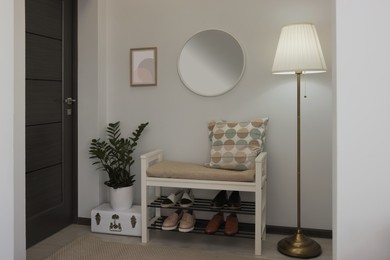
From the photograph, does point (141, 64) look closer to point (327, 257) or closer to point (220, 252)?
point (220, 252)

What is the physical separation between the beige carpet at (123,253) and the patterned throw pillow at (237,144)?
67cm

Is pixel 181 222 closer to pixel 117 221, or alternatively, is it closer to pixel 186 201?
pixel 186 201

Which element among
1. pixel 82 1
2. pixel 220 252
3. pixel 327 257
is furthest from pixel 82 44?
pixel 327 257

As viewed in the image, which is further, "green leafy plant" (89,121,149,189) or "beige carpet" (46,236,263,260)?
"green leafy plant" (89,121,149,189)

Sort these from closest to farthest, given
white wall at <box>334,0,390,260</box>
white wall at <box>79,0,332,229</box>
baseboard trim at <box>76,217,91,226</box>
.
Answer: white wall at <box>334,0,390,260</box>, white wall at <box>79,0,332,229</box>, baseboard trim at <box>76,217,91,226</box>

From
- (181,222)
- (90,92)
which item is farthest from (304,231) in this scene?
(90,92)

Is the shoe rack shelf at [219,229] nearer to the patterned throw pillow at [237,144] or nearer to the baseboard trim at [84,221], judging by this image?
the patterned throw pillow at [237,144]

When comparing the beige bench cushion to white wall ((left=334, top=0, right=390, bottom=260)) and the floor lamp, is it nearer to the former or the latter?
the floor lamp

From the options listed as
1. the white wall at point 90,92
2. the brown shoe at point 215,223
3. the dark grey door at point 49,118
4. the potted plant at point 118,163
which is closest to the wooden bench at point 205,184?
the potted plant at point 118,163

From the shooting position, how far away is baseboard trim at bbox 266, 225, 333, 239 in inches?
129

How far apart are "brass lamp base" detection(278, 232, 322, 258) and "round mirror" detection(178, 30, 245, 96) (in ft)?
4.22

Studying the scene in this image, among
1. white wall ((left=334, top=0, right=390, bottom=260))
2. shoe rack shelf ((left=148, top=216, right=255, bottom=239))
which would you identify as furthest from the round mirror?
white wall ((left=334, top=0, right=390, bottom=260))

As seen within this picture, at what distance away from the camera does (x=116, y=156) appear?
3447 millimetres

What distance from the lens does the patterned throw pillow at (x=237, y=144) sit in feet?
10.2
